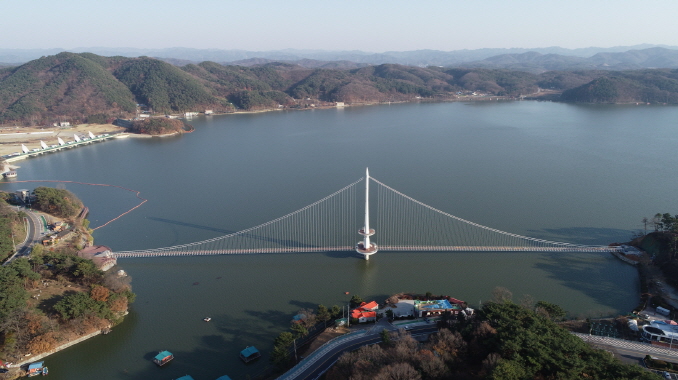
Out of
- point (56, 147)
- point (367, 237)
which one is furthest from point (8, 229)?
point (56, 147)

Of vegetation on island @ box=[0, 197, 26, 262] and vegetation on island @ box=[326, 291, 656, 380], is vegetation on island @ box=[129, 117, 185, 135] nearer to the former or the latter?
vegetation on island @ box=[0, 197, 26, 262]

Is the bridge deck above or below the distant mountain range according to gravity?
below

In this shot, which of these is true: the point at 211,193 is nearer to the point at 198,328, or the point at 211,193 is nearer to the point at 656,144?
the point at 198,328

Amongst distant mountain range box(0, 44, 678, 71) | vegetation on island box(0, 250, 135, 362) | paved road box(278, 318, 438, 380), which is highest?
distant mountain range box(0, 44, 678, 71)

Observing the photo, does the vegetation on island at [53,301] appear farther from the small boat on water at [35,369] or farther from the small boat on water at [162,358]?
the small boat on water at [162,358]

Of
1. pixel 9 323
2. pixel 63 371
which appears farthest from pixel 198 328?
pixel 9 323

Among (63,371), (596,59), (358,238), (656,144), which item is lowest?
(63,371)

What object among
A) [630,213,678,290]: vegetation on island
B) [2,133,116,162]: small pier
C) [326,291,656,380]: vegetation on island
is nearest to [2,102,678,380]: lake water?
[630,213,678,290]: vegetation on island
